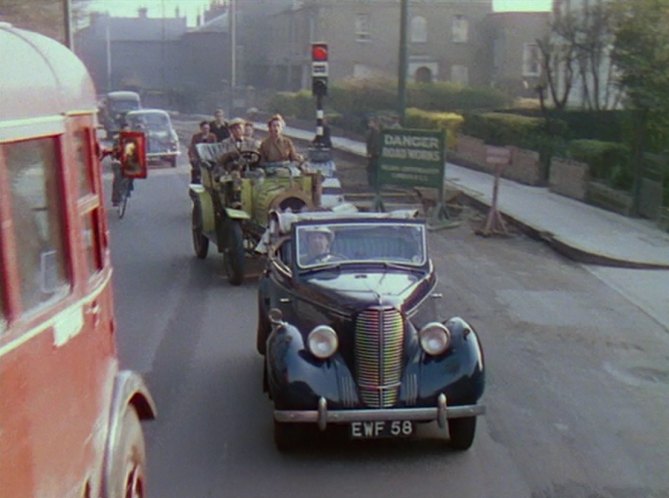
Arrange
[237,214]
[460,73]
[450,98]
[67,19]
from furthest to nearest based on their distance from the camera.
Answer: [460,73]
[450,98]
[67,19]
[237,214]

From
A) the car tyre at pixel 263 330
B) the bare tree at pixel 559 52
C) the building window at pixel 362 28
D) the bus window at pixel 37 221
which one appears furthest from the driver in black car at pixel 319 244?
the building window at pixel 362 28

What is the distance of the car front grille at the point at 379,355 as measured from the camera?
7.78 meters

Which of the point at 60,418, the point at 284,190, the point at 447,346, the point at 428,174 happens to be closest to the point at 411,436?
the point at 447,346

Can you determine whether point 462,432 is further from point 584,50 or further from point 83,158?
point 584,50

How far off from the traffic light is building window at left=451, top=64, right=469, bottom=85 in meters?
42.1

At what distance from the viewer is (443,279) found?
15258 millimetres

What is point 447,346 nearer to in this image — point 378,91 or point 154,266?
point 154,266

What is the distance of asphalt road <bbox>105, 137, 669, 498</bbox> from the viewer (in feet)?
24.7

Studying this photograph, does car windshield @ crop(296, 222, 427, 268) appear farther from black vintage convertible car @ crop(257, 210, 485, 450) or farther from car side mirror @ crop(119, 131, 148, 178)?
car side mirror @ crop(119, 131, 148, 178)

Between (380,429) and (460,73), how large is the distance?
2276 inches

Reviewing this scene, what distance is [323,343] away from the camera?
787 centimetres

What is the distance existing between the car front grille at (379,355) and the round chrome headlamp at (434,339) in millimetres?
154

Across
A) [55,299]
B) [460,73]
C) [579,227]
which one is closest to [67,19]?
[579,227]

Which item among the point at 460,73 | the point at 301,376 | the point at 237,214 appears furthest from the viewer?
the point at 460,73
